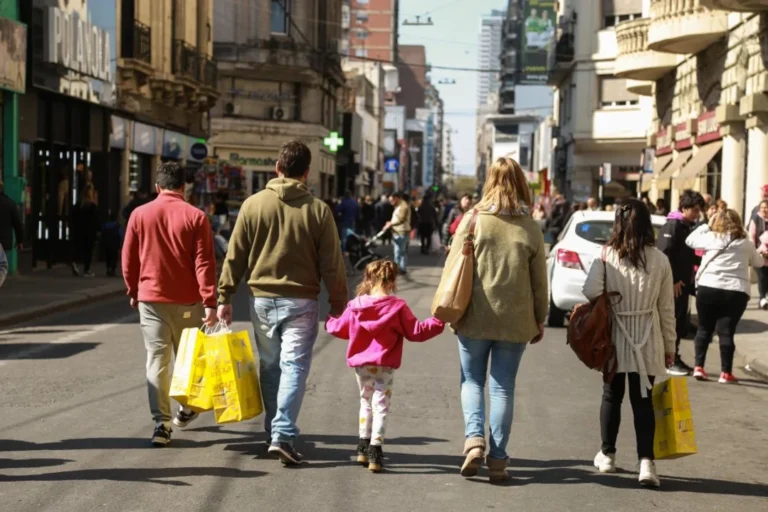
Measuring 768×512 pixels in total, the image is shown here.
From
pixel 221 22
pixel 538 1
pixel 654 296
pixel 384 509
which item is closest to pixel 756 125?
pixel 654 296

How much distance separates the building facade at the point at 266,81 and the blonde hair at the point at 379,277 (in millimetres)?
46928

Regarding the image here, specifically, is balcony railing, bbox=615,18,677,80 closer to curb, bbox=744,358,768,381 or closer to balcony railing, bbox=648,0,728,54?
balcony railing, bbox=648,0,728,54

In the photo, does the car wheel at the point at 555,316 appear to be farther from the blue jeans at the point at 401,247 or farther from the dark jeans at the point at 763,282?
the blue jeans at the point at 401,247

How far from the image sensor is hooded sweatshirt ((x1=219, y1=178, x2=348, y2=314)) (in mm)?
7248

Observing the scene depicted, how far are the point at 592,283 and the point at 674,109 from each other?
29.3 metres

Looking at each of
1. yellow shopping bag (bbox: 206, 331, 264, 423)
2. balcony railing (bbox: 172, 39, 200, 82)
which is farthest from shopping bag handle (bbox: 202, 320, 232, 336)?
balcony railing (bbox: 172, 39, 200, 82)

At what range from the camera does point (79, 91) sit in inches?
1027

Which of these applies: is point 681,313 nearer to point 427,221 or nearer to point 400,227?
point 400,227

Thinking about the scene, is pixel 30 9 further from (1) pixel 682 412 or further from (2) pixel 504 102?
(2) pixel 504 102

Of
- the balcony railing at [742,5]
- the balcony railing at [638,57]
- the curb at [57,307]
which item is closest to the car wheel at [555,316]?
the curb at [57,307]

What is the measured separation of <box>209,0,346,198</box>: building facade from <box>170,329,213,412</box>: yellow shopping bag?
153 ft

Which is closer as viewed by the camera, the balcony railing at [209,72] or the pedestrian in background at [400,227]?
the pedestrian in background at [400,227]

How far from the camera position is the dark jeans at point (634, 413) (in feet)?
22.9

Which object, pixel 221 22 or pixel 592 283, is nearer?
pixel 592 283
